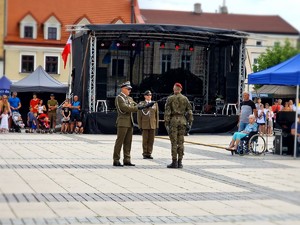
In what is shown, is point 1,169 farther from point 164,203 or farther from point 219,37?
point 219,37

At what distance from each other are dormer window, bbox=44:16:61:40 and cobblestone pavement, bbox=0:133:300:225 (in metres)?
45.5

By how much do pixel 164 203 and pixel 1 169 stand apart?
4830mm

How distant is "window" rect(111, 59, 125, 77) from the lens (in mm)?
32938

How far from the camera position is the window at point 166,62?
3327 cm

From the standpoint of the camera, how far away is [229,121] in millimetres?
30797

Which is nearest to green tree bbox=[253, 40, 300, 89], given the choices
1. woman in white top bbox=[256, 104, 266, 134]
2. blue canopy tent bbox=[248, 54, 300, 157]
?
woman in white top bbox=[256, 104, 266, 134]

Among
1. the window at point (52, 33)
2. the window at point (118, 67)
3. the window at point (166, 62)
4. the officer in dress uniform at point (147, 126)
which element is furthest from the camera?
the window at point (52, 33)

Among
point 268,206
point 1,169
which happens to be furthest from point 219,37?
point 268,206

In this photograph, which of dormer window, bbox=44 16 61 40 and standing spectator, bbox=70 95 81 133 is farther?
dormer window, bbox=44 16 61 40

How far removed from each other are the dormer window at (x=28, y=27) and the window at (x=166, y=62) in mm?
30939

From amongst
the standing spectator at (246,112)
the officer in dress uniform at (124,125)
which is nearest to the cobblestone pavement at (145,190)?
the officer in dress uniform at (124,125)

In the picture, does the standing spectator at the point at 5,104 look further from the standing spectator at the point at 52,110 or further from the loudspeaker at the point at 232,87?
the loudspeaker at the point at 232,87

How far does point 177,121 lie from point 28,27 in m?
49.3

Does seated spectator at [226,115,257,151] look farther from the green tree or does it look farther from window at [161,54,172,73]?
the green tree
